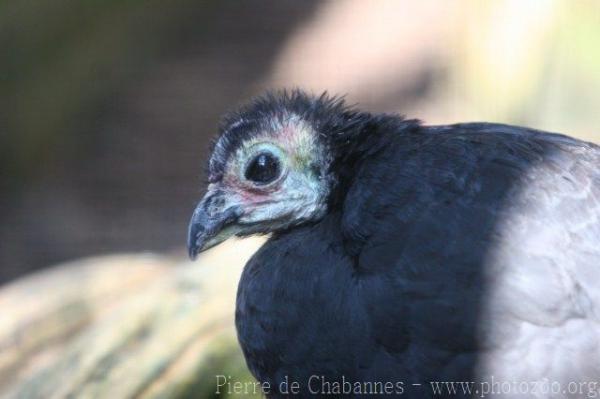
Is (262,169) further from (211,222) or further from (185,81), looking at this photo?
(185,81)

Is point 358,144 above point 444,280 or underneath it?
above

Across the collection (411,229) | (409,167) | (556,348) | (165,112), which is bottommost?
(556,348)

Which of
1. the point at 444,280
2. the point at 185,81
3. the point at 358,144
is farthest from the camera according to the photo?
the point at 185,81

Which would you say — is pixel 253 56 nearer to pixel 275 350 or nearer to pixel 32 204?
pixel 32 204

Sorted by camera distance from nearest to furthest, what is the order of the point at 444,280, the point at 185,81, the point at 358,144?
1. the point at 444,280
2. the point at 358,144
3. the point at 185,81

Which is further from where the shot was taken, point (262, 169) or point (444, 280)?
point (262, 169)

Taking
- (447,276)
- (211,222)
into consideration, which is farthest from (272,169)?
(447,276)

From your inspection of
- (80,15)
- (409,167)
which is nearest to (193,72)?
(80,15)

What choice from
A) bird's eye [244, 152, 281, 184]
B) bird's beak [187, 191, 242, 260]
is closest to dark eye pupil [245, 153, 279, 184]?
bird's eye [244, 152, 281, 184]
